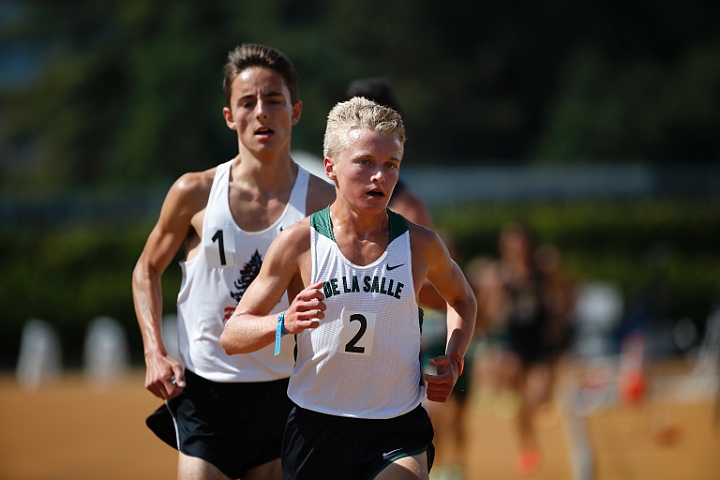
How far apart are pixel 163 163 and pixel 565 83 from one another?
51.2 ft

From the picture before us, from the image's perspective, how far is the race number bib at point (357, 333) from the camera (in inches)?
140

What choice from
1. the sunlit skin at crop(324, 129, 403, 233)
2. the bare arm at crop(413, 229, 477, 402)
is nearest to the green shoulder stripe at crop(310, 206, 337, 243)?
the sunlit skin at crop(324, 129, 403, 233)

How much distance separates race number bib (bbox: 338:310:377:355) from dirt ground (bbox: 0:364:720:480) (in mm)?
3952

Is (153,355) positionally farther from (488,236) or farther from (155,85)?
(155,85)

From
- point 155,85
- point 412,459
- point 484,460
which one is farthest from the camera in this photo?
point 155,85

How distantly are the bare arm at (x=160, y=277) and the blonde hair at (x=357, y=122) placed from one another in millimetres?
956

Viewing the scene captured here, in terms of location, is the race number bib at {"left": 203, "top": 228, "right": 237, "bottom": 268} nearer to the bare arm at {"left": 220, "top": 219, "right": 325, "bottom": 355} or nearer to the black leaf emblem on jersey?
the black leaf emblem on jersey

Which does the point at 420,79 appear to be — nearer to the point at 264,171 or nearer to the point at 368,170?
the point at 264,171

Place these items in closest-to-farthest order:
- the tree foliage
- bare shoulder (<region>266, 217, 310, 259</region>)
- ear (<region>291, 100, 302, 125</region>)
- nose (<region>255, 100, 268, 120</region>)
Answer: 1. bare shoulder (<region>266, 217, 310, 259</region>)
2. nose (<region>255, 100, 268, 120</region>)
3. ear (<region>291, 100, 302, 125</region>)
4. the tree foliage

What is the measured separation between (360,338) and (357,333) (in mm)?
23

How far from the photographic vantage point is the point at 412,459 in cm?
358

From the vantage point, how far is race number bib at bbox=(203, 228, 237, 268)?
14.1 feet

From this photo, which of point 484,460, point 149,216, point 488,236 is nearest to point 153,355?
point 484,460

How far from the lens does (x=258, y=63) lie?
14.6 ft
